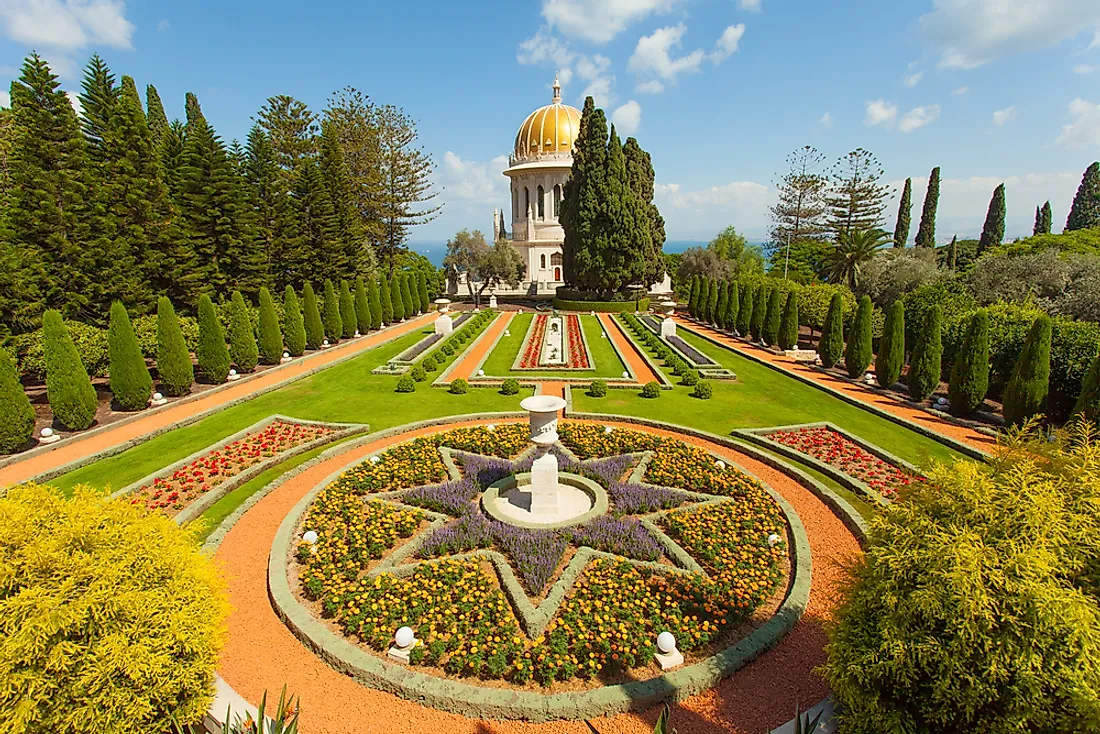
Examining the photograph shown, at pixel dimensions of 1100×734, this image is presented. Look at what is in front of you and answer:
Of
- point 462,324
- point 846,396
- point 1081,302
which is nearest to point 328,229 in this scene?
point 462,324

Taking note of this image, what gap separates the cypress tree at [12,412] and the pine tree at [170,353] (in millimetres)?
4470

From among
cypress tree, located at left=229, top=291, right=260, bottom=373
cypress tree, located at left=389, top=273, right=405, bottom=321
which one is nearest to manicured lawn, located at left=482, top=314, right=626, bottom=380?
cypress tree, located at left=389, top=273, right=405, bottom=321

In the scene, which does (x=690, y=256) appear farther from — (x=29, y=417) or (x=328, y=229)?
(x=29, y=417)

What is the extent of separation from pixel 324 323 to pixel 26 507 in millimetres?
25887

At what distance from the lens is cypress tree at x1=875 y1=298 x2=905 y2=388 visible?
19.6 m

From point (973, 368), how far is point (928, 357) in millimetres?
1796

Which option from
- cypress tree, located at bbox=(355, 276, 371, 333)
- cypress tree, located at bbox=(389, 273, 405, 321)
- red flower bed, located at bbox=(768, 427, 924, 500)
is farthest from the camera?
cypress tree, located at bbox=(389, 273, 405, 321)

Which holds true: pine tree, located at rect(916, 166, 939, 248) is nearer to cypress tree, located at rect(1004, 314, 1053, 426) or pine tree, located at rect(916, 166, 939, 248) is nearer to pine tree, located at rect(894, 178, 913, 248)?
pine tree, located at rect(894, 178, 913, 248)

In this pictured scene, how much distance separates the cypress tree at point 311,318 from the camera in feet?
88.7

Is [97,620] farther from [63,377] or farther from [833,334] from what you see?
[833,334]

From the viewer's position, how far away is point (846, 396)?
1861cm

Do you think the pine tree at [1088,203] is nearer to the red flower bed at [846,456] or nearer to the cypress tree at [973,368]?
the cypress tree at [973,368]

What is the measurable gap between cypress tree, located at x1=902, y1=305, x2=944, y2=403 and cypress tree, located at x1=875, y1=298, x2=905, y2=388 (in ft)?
3.47

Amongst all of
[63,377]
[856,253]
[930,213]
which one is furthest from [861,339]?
[930,213]
